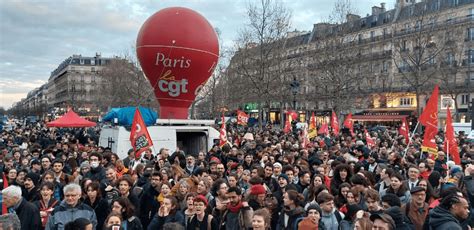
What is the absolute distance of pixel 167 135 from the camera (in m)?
18.3

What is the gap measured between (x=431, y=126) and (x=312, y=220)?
809 centimetres

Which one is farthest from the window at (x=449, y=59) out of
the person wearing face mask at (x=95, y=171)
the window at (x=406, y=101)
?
the person wearing face mask at (x=95, y=171)

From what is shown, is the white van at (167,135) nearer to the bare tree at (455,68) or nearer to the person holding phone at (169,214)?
the person holding phone at (169,214)

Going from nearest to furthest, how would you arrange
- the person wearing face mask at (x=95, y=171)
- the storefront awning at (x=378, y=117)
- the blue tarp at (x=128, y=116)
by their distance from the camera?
the person wearing face mask at (x=95, y=171) < the blue tarp at (x=128, y=116) < the storefront awning at (x=378, y=117)

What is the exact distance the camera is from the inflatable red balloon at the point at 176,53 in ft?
57.8

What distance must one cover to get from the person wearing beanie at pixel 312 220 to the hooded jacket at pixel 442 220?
131 cm

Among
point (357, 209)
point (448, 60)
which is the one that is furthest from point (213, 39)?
point (448, 60)

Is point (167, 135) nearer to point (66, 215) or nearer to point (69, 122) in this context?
point (69, 122)

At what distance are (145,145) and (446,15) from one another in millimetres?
44090

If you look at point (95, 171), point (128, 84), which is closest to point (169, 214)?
point (95, 171)

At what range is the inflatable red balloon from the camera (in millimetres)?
17609

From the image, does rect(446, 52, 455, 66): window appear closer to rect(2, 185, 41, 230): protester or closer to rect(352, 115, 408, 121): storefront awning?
rect(352, 115, 408, 121): storefront awning

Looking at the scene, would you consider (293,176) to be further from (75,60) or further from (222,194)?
(75,60)

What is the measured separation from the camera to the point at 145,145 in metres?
12.5
